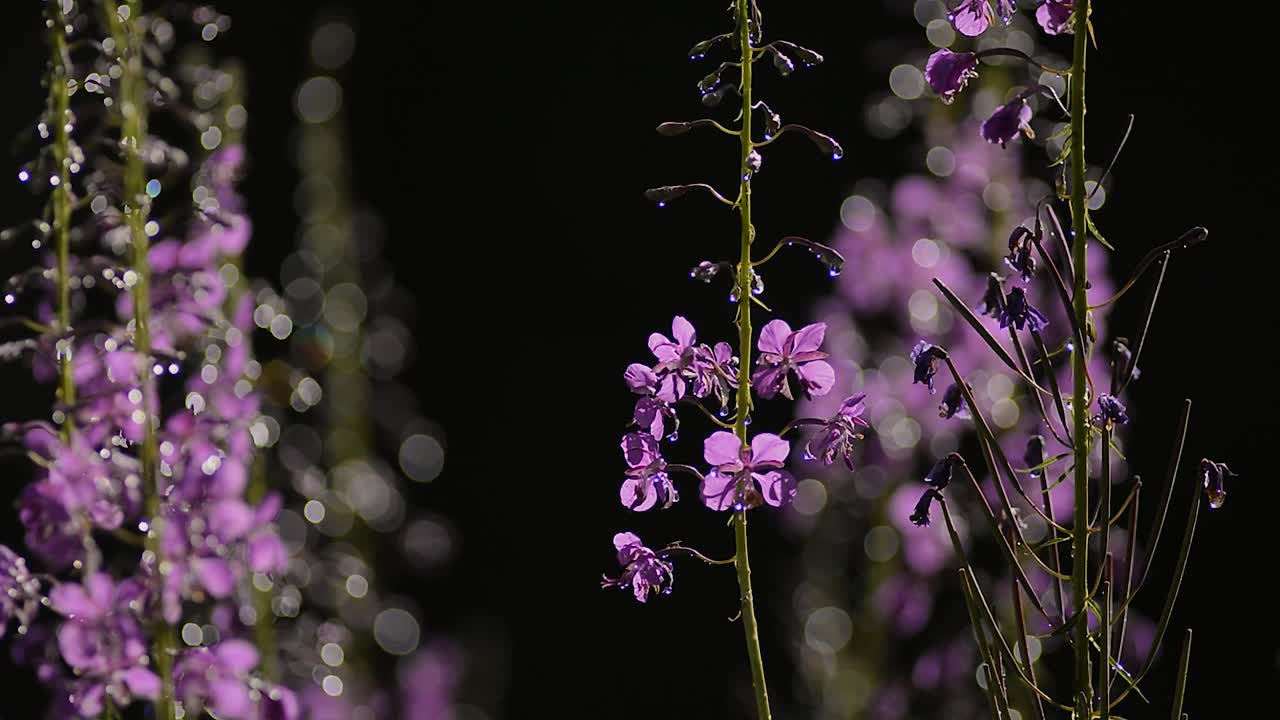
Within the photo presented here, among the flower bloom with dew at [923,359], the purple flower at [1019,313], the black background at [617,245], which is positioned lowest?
the black background at [617,245]

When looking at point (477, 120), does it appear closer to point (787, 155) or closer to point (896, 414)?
point (787, 155)

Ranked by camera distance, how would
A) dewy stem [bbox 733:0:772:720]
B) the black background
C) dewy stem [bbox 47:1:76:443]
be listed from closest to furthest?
1. dewy stem [bbox 733:0:772:720]
2. dewy stem [bbox 47:1:76:443]
3. the black background

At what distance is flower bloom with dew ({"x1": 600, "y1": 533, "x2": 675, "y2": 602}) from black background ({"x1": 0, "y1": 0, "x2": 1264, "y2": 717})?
5.63 feet

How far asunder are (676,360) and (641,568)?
0.14 meters

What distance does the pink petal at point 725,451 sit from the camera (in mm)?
810

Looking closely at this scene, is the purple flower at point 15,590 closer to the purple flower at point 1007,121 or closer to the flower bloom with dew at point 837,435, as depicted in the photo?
the flower bloom with dew at point 837,435

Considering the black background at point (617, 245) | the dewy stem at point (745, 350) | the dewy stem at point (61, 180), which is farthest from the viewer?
the black background at point (617, 245)

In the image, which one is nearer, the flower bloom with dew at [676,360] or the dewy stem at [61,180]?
the flower bloom with dew at [676,360]

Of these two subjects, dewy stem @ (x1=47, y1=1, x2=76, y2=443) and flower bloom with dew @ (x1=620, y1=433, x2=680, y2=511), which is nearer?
flower bloom with dew @ (x1=620, y1=433, x2=680, y2=511)

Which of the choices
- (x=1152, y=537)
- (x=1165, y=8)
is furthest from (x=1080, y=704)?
(x=1165, y=8)

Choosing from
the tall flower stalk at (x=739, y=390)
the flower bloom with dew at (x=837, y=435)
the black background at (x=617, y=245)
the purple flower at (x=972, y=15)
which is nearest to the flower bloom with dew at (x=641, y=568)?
the tall flower stalk at (x=739, y=390)

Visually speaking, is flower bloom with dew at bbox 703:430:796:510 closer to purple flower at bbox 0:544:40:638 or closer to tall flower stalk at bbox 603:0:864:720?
tall flower stalk at bbox 603:0:864:720

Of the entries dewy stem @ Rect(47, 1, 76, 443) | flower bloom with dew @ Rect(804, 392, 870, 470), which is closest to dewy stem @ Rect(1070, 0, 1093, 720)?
flower bloom with dew @ Rect(804, 392, 870, 470)

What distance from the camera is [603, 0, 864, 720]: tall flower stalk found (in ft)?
2.70
